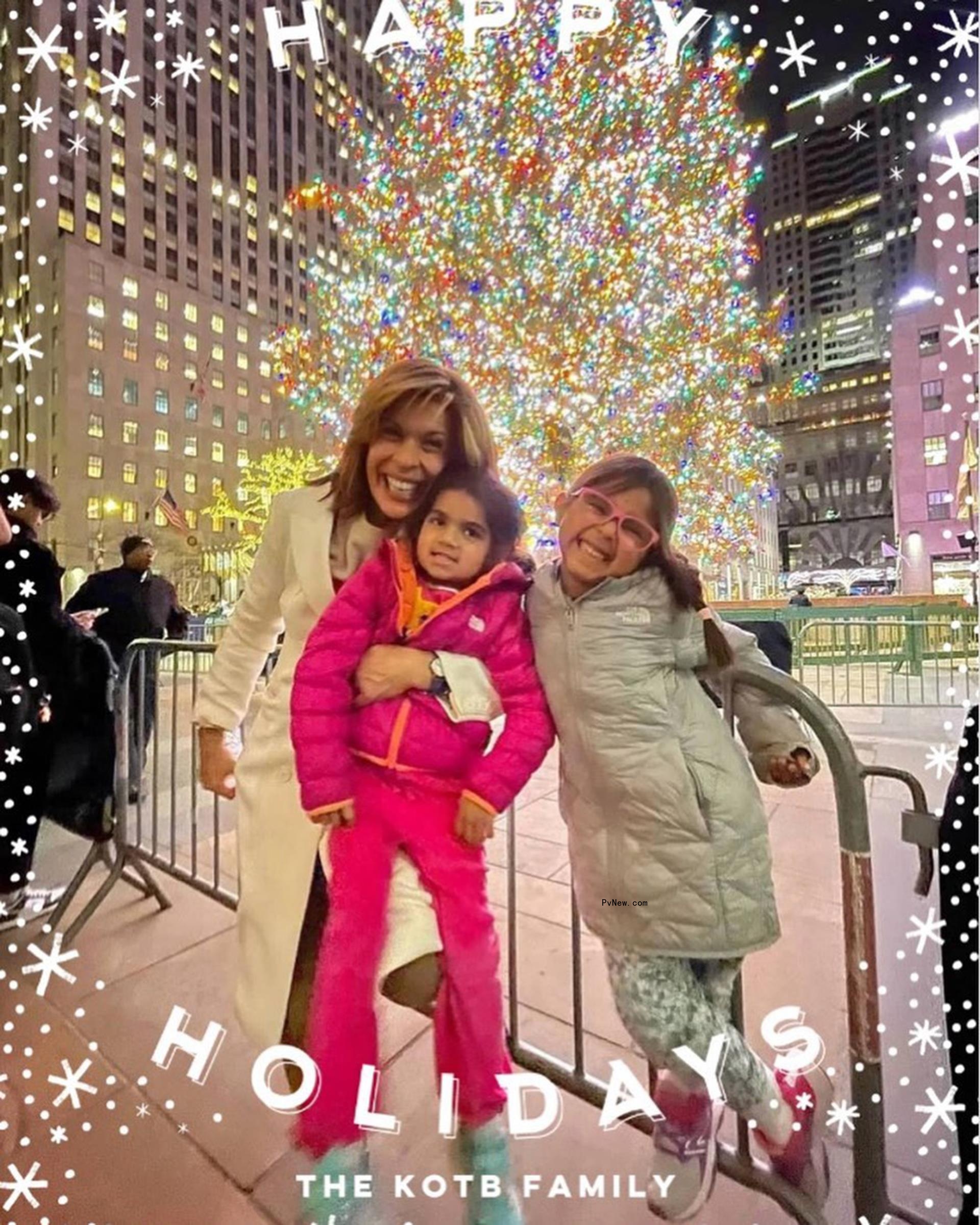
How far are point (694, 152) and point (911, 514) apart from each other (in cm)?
2496

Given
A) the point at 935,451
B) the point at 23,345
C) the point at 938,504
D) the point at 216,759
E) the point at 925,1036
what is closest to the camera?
the point at 216,759

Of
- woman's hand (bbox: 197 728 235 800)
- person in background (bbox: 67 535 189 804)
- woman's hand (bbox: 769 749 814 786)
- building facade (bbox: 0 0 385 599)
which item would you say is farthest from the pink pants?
building facade (bbox: 0 0 385 599)

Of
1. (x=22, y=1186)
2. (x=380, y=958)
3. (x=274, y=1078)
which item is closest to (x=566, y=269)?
(x=380, y=958)

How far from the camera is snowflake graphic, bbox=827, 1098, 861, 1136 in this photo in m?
1.58

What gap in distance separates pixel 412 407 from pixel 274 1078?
5.66ft

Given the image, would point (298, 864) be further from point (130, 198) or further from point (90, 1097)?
point (130, 198)

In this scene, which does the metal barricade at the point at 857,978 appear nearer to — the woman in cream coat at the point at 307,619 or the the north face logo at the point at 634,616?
the the north face logo at the point at 634,616

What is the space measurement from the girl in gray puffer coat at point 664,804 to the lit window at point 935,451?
28.7 metres

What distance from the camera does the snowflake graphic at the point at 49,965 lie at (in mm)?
2230

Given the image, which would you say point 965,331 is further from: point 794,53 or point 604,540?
point 794,53

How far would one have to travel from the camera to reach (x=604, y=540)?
1384mm

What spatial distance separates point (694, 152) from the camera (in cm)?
673

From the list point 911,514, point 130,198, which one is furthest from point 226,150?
point 130,198

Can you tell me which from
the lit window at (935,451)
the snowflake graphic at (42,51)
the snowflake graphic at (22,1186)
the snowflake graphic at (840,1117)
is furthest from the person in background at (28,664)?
the lit window at (935,451)
